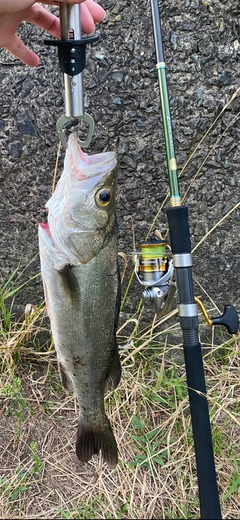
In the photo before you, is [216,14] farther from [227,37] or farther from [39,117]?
[39,117]

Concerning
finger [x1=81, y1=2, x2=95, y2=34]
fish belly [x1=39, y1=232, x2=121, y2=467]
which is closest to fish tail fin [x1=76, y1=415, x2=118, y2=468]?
fish belly [x1=39, y1=232, x2=121, y2=467]

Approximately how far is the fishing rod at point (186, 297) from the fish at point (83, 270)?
0.78ft

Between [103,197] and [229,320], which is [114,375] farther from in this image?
[103,197]

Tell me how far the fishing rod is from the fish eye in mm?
271

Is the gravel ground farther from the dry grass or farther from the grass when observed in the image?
the dry grass

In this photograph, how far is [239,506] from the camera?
1868 mm

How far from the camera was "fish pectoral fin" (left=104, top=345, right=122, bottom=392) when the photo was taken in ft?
4.94

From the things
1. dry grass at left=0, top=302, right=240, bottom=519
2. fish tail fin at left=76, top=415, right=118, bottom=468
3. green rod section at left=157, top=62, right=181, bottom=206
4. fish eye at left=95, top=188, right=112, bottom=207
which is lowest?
dry grass at left=0, top=302, right=240, bottom=519

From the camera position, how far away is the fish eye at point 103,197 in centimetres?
139

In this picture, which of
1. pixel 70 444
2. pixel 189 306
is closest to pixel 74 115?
pixel 189 306

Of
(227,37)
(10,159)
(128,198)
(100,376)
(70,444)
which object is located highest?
(227,37)

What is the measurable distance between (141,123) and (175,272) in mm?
959

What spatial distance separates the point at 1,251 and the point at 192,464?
1.42 metres

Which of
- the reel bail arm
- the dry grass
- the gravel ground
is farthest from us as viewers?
the gravel ground
